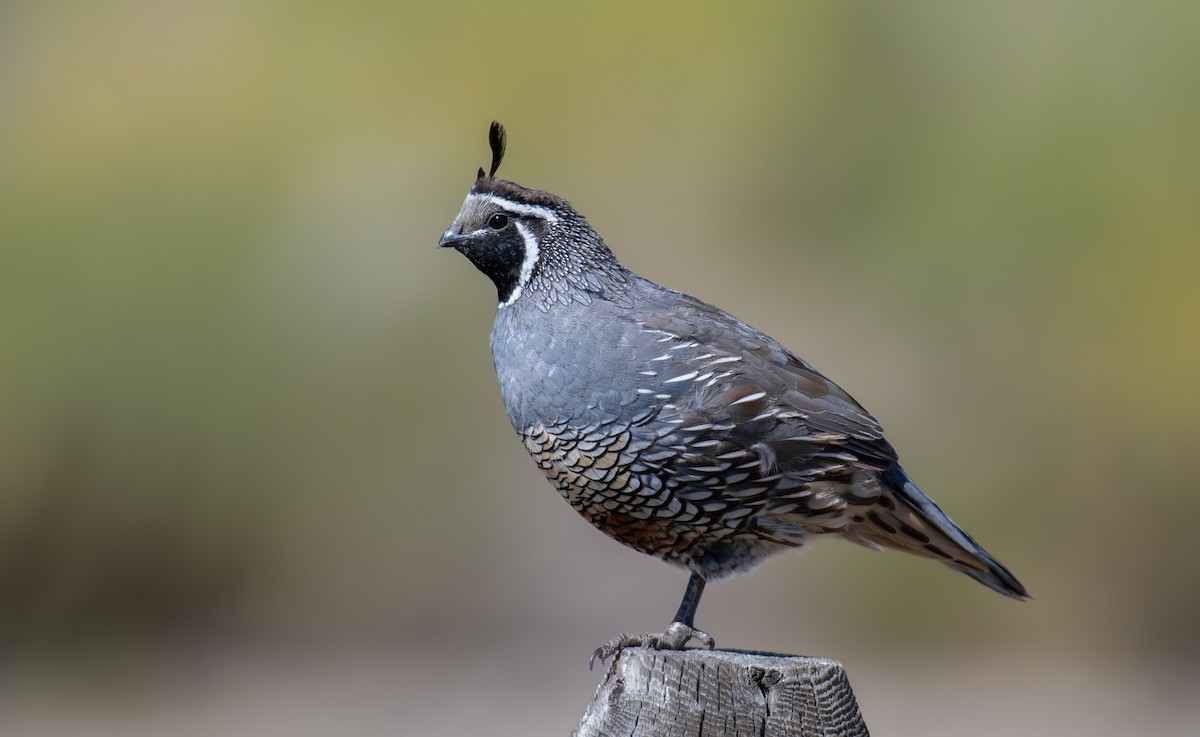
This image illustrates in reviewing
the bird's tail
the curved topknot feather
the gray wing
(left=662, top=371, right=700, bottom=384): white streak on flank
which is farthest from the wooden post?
the curved topknot feather

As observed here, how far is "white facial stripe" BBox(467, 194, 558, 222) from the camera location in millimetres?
A: 3619

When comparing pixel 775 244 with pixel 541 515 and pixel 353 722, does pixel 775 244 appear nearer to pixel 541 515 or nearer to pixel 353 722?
pixel 541 515

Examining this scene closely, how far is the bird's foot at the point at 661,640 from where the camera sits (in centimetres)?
312

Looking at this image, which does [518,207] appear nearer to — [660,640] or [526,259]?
[526,259]

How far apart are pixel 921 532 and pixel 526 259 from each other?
1398mm

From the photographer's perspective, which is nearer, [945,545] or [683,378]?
[683,378]

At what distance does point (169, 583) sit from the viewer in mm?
6906

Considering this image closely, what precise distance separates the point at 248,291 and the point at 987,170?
414 centimetres

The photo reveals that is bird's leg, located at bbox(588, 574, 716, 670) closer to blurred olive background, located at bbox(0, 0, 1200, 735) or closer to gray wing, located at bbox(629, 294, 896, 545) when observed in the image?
gray wing, located at bbox(629, 294, 896, 545)

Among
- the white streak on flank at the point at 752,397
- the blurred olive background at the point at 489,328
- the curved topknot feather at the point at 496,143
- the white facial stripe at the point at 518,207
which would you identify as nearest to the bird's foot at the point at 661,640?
the white streak on flank at the point at 752,397

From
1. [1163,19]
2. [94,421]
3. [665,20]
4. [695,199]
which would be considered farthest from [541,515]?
[1163,19]

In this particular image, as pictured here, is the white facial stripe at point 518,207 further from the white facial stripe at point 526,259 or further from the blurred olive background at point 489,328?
the blurred olive background at point 489,328

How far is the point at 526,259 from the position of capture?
364cm

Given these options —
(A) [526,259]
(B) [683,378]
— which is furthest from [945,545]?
(A) [526,259]
